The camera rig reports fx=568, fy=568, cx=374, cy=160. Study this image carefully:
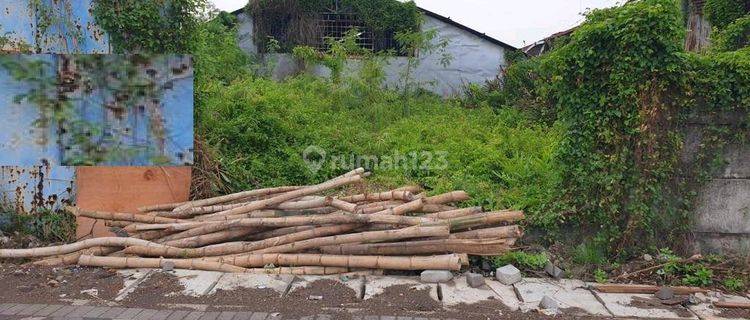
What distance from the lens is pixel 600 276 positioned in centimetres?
531

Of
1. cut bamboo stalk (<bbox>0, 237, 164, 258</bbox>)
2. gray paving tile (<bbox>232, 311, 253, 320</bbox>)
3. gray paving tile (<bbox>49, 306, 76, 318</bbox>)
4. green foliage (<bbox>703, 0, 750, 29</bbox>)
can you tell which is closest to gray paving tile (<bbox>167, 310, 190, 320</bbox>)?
gray paving tile (<bbox>232, 311, 253, 320</bbox>)

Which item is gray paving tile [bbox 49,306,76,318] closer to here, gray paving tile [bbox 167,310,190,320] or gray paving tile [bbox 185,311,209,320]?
gray paving tile [bbox 167,310,190,320]

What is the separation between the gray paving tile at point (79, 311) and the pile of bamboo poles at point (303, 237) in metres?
0.86

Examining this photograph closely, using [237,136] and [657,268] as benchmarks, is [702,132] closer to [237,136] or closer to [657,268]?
[657,268]

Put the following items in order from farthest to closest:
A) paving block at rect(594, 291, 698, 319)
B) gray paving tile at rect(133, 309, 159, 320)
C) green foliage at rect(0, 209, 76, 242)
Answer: green foliage at rect(0, 209, 76, 242), paving block at rect(594, 291, 698, 319), gray paving tile at rect(133, 309, 159, 320)

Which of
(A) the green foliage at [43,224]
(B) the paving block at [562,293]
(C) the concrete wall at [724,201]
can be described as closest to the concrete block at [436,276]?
(B) the paving block at [562,293]

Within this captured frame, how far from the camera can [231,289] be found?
4871 millimetres

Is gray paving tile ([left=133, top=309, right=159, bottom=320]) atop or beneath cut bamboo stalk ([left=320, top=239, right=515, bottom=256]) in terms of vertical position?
beneath

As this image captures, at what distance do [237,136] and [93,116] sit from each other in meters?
2.16

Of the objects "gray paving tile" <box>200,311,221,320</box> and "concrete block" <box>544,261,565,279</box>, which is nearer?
"gray paving tile" <box>200,311,221,320</box>

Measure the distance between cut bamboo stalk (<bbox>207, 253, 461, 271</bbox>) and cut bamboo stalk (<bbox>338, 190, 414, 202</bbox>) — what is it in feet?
2.91

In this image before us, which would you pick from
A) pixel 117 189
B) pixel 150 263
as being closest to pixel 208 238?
pixel 150 263

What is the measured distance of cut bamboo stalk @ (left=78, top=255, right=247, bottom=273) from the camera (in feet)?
17.3

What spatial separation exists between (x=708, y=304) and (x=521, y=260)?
1.59 meters
